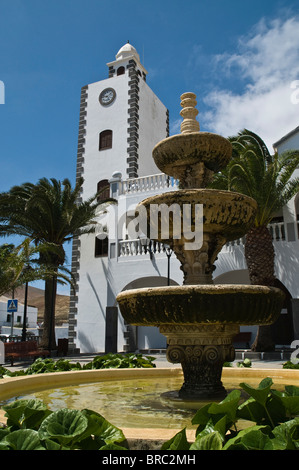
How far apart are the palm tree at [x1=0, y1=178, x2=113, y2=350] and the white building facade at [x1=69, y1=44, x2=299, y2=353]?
2383mm

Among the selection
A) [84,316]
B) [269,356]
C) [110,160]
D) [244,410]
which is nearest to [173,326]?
[244,410]

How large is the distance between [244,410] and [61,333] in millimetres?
36842

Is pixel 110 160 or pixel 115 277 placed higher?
pixel 110 160

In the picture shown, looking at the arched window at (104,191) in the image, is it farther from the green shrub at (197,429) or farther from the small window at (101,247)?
the green shrub at (197,429)

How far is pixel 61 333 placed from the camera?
37625mm

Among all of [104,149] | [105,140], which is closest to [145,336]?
[104,149]

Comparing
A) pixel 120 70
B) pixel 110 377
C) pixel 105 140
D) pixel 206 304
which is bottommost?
pixel 110 377

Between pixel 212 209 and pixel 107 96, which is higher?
pixel 107 96

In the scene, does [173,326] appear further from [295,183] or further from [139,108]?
[139,108]

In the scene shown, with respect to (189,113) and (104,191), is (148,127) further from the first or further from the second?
(189,113)

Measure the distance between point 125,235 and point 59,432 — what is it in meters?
19.0

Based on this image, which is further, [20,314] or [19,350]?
[20,314]

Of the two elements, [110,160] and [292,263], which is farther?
[110,160]

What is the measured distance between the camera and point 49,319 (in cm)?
1848
